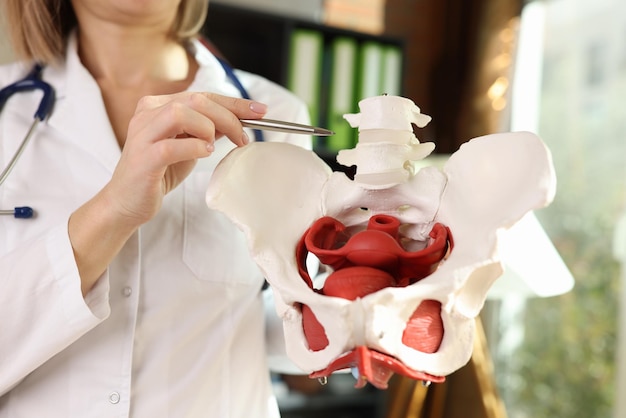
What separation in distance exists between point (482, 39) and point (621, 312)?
3.42ft

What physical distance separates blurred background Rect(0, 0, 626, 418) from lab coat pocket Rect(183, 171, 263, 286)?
3.07 ft

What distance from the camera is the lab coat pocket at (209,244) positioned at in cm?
94

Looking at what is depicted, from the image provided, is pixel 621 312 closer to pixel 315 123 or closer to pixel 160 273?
pixel 315 123

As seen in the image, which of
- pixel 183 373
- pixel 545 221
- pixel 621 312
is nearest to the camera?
pixel 183 373

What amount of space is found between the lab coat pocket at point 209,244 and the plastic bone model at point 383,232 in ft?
0.87

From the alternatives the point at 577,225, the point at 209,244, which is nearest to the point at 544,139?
the point at 577,225

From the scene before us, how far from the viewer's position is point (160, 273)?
918mm

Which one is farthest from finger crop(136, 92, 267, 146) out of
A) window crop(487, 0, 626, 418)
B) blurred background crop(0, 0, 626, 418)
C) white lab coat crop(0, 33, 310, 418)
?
window crop(487, 0, 626, 418)

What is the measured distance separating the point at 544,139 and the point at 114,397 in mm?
1606

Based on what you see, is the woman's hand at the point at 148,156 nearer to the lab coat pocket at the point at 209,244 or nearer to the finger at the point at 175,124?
the finger at the point at 175,124

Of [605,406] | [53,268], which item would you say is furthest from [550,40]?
[53,268]

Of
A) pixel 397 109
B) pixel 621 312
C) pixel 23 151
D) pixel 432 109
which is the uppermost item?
pixel 397 109

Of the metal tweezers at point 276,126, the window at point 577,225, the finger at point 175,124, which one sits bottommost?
the window at point 577,225

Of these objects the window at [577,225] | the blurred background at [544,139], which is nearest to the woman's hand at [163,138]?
the blurred background at [544,139]
